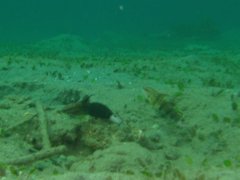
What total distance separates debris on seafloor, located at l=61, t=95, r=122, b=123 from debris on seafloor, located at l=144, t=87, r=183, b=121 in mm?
1284

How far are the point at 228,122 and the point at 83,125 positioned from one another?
107 inches

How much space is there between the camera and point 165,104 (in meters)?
8.52

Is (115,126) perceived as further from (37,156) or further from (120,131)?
(37,156)

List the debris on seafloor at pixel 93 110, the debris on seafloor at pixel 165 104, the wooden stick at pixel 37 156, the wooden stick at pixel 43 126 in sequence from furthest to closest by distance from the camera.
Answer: the debris on seafloor at pixel 165 104, the debris on seafloor at pixel 93 110, the wooden stick at pixel 43 126, the wooden stick at pixel 37 156

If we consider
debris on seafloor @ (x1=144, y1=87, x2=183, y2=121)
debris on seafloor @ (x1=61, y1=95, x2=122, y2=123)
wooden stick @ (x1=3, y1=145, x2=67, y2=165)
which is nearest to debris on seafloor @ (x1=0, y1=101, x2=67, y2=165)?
wooden stick @ (x1=3, y1=145, x2=67, y2=165)

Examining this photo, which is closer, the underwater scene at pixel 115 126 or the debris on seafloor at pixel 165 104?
the underwater scene at pixel 115 126

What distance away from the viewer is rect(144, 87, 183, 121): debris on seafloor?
27.5 feet

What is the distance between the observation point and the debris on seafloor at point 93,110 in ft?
24.8

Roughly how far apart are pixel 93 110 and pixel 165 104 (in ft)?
5.32

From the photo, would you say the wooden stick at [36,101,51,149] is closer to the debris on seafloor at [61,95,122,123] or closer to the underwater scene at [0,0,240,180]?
the underwater scene at [0,0,240,180]

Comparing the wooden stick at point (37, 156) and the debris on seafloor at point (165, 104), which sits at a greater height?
the debris on seafloor at point (165, 104)

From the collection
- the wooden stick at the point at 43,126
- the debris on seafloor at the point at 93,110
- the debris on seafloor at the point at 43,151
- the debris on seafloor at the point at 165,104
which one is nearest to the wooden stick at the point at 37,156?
the debris on seafloor at the point at 43,151

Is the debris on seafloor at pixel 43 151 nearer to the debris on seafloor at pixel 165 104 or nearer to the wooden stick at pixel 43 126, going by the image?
the wooden stick at pixel 43 126

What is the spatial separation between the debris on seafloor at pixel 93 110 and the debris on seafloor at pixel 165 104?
50.6 inches
